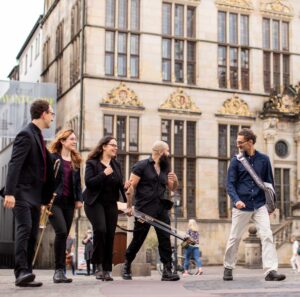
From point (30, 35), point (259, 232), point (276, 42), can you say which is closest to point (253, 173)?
point (259, 232)

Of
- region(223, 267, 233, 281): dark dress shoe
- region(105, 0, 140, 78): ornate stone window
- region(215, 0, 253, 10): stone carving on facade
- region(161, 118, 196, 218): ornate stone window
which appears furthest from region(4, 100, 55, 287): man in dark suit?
region(215, 0, 253, 10): stone carving on facade

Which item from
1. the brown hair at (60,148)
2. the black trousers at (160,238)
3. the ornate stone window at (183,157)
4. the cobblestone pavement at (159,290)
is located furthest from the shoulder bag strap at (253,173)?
the ornate stone window at (183,157)

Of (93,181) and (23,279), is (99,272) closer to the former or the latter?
(93,181)

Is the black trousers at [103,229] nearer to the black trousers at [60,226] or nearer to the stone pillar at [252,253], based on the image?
the black trousers at [60,226]

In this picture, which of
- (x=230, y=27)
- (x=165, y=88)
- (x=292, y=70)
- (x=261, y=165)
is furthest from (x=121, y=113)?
(x=261, y=165)

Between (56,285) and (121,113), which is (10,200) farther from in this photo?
(121,113)

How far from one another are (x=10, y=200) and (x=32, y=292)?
3.26ft

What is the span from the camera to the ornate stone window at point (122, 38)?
28.7m

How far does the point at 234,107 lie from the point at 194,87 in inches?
81.9

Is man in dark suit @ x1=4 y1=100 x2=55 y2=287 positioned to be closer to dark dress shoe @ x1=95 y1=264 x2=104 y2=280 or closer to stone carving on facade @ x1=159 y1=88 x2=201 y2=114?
dark dress shoe @ x1=95 y1=264 x2=104 y2=280

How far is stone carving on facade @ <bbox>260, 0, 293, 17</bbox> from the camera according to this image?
103ft

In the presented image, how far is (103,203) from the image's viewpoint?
8.40m

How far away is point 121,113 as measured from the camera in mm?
28203

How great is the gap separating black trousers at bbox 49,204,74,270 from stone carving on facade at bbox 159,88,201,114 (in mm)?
20837
